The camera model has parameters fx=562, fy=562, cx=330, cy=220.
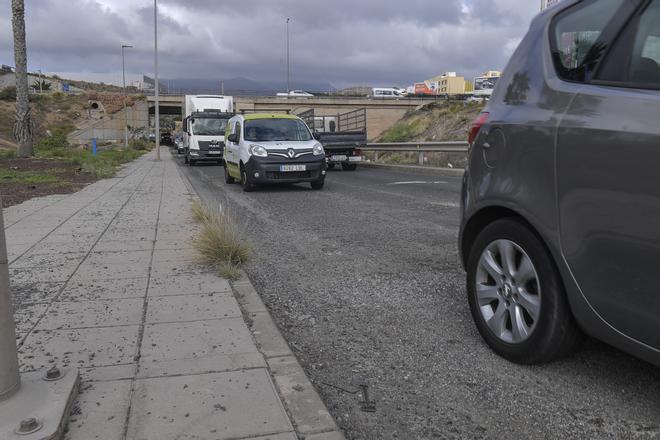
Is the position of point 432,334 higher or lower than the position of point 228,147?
lower

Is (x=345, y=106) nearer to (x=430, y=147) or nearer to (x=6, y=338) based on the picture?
(x=430, y=147)

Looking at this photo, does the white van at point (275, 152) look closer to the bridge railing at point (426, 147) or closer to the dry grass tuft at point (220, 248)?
the bridge railing at point (426, 147)

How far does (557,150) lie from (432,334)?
4.93 ft

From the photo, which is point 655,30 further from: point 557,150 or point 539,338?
point 539,338

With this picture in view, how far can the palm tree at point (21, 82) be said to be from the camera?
76.7 ft

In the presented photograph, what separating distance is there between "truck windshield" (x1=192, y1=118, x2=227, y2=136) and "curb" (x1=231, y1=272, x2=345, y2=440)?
78.8 ft

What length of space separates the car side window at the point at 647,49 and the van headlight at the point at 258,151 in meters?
10.8

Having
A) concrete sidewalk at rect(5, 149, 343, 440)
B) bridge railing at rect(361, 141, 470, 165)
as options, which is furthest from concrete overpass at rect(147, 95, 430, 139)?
concrete sidewalk at rect(5, 149, 343, 440)

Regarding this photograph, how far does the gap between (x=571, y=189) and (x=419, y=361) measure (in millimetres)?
1304

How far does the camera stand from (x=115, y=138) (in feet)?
224

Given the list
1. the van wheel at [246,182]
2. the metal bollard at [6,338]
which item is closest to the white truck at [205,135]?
the van wheel at [246,182]

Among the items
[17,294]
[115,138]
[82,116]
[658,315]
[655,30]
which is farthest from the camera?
[82,116]

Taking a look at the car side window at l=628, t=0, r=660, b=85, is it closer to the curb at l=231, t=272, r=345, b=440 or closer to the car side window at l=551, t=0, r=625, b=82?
the car side window at l=551, t=0, r=625, b=82

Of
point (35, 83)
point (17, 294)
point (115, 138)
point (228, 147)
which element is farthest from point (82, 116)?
point (17, 294)
